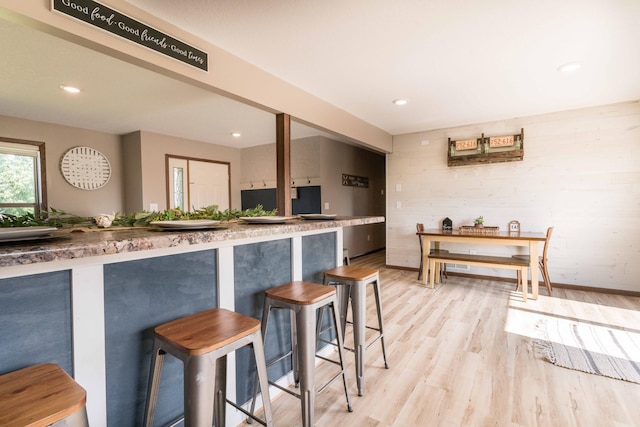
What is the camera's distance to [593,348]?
2350 mm

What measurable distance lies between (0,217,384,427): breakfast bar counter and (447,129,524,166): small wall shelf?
369 centimetres

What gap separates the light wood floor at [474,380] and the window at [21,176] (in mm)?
4420

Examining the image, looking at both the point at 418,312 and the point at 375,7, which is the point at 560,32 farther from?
the point at 418,312

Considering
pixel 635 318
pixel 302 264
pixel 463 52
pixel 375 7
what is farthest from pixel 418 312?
pixel 375 7

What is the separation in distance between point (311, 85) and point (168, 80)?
4.42ft

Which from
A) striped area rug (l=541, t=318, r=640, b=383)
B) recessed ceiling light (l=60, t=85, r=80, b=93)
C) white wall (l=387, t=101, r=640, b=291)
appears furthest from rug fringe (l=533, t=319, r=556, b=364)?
recessed ceiling light (l=60, t=85, r=80, b=93)

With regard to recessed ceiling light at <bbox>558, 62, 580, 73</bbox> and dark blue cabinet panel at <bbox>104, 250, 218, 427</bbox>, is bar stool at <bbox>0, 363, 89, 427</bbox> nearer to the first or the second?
dark blue cabinet panel at <bbox>104, 250, 218, 427</bbox>

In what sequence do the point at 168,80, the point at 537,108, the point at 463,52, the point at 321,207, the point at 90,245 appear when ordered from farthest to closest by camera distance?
the point at 321,207
the point at 537,108
the point at 168,80
the point at 463,52
the point at 90,245

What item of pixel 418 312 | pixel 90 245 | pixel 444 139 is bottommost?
pixel 418 312

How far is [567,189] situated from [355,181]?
11.3ft

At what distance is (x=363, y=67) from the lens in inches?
99.3

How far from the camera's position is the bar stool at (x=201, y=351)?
0.94 meters

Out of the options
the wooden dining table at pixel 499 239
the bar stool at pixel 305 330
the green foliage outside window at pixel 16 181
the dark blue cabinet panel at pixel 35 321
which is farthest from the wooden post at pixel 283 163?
the green foliage outside window at pixel 16 181

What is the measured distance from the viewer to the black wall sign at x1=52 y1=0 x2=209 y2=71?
1415 millimetres
